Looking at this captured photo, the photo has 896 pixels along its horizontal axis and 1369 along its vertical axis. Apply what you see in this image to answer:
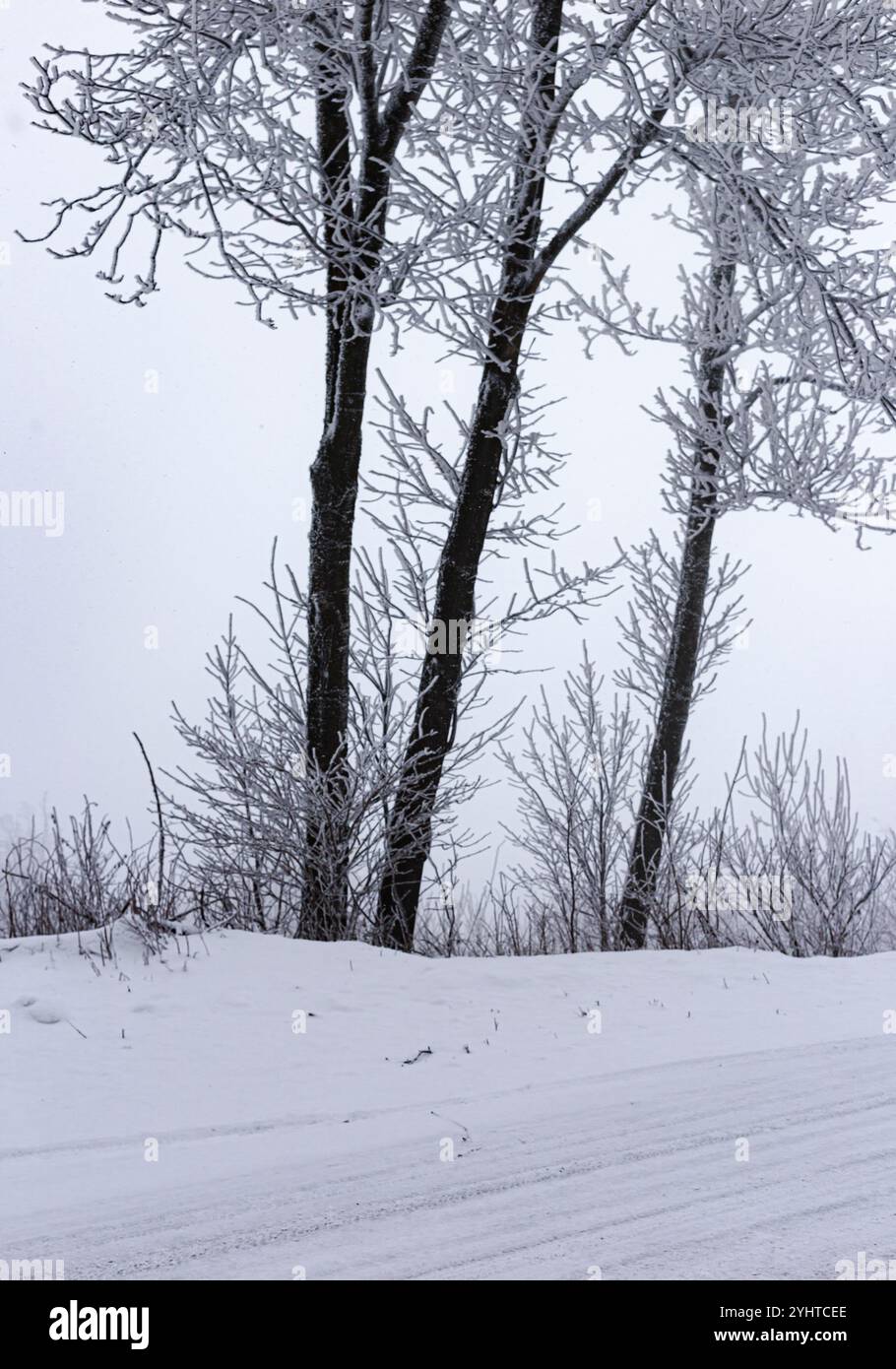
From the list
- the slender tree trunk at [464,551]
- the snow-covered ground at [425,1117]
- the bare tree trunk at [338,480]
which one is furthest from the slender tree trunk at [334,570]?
the snow-covered ground at [425,1117]

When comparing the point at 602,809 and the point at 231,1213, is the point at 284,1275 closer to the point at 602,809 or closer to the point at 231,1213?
the point at 231,1213

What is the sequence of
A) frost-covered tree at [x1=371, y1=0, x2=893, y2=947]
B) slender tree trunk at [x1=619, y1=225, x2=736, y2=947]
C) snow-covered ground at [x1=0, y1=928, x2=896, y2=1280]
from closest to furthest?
snow-covered ground at [x1=0, y1=928, x2=896, y2=1280] < frost-covered tree at [x1=371, y1=0, x2=893, y2=947] < slender tree trunk at [x1=619, y1=225, x2=736, y2=947]

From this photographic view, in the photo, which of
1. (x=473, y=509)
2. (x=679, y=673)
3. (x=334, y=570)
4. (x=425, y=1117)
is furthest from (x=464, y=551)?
(x=425, y=1117)

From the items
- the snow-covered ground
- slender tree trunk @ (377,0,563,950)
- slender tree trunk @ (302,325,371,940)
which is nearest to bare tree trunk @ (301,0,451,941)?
slender tree trunk @ (302,325,371,940)

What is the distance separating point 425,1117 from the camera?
365 centimetres

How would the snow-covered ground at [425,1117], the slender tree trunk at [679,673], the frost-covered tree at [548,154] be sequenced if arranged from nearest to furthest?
1. the snow-covered ground at [425,1117]
2. the frost-covered tree at [548,154]
3. the slender tree trunk at [679,673]

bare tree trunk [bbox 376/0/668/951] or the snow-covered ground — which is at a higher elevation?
bare tree trunk [bbox 376/0/668/951]

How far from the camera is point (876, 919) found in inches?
370

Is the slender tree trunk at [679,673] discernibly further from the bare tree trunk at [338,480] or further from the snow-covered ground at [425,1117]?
the snow-covered ground at [425,1117]

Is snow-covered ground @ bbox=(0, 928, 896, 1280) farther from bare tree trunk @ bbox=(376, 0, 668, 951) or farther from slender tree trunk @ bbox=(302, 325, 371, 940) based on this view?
slender tree trunk @ bbox=(302, 325, 371, 940)

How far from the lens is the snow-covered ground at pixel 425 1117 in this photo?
2768mm

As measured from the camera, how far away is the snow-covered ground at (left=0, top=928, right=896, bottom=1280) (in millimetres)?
2768

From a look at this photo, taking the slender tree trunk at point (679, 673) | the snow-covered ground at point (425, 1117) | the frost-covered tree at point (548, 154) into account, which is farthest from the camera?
the slender tree trunk at point (679, 673)
